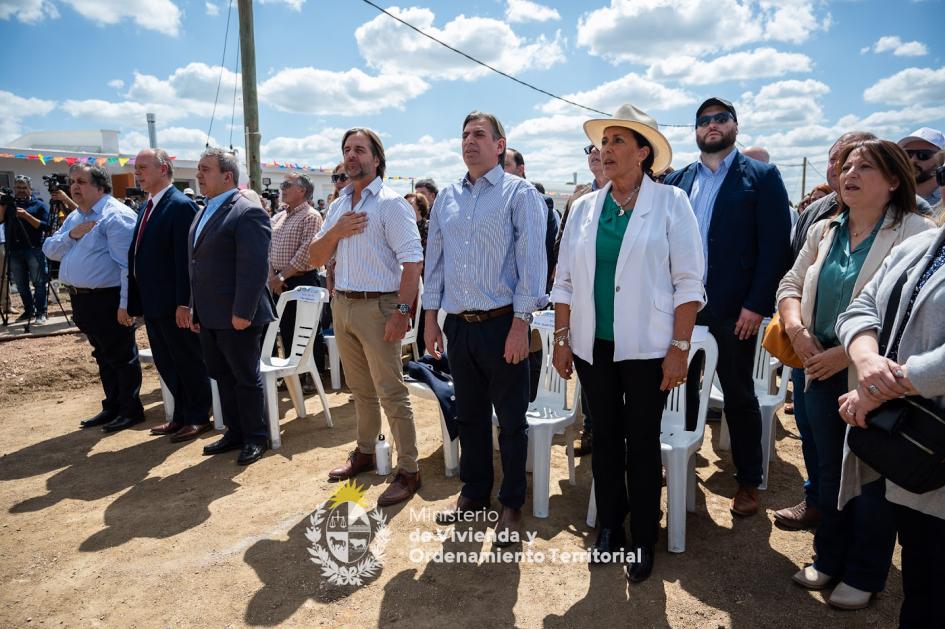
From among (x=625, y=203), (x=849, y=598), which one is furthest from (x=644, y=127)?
(x=849, y=598)

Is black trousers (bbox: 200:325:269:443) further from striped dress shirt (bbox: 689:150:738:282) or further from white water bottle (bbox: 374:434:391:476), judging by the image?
striped dress shirt (bbox: 689:150:738:282)

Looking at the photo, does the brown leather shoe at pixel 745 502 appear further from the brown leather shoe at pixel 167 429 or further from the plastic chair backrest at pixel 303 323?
the brown leather shoe at pixel 167 429

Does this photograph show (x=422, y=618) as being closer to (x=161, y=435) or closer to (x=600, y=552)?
(x=600, y=552)

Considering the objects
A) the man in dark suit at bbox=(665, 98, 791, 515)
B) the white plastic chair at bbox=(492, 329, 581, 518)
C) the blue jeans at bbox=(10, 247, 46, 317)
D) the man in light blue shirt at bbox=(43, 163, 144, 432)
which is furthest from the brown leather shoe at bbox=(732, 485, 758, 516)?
the blue jeans at bbox=(10, 247, 46, 317)

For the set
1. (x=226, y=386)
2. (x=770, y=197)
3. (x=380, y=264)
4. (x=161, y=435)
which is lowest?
(x=161, y=435)

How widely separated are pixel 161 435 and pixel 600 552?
12.2 ft

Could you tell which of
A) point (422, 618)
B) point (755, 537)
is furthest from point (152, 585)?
point (755, 537)

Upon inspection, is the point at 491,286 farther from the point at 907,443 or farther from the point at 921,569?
the point at 921,569

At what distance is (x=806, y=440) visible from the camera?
113 inches

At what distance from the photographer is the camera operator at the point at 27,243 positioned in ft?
27.6

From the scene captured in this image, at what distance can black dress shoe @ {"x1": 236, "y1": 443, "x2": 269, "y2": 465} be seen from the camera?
4.08 meters

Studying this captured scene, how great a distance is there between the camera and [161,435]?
473cm

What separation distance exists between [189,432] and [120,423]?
30.6 inches

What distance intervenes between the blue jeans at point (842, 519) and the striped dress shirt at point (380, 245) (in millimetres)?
2071
